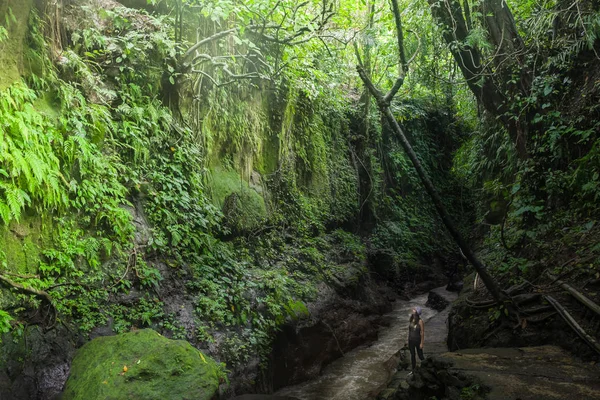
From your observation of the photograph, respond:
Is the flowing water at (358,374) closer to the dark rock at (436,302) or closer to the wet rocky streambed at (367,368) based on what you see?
the wet rocky streambed at (367,368)

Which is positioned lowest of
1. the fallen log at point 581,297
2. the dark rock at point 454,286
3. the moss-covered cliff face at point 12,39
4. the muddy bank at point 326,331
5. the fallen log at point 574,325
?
the muddy bank at point 326,331

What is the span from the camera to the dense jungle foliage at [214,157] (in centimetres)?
538

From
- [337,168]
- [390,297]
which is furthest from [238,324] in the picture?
[337,168]

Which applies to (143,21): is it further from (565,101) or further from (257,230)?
(565,101)

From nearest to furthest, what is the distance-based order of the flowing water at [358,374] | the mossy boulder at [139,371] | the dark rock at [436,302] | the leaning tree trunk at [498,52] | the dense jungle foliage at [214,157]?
the mossy boulder at [139,371]
the dense jungle foliage at [214,157]
the flowing water at [358,374]
the leaning tree trunk at [498,52]
the dark rock at [436,302]

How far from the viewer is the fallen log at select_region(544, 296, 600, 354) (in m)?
5.20

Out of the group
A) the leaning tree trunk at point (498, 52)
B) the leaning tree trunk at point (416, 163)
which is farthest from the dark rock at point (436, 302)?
the leaning tree trunk at point (416, 163)

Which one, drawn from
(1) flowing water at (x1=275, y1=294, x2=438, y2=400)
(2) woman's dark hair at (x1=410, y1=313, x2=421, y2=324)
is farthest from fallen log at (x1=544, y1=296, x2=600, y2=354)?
(1) flowing water at (x1=275, y1=294, x2=438, y2=400)

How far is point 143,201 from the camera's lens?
7.14m

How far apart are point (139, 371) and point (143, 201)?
3.23m

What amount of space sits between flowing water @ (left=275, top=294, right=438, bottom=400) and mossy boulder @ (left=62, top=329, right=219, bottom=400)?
310 cm

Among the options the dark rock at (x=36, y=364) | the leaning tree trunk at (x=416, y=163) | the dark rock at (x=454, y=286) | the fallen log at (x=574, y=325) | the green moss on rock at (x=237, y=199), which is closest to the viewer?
the dark rock at (x=36, y=364)

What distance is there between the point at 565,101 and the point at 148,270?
8.99m

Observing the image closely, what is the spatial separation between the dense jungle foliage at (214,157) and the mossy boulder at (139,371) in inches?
25.3
